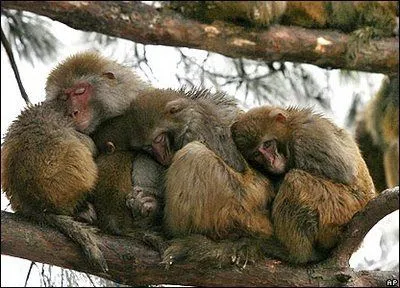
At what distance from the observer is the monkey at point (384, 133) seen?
7191mm

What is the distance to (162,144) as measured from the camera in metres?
3.84

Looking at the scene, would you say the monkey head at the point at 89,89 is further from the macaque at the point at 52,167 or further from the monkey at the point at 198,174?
the monkey at the point at 198,174

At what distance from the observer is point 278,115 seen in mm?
4012

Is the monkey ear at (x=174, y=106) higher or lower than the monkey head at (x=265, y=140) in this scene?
higher

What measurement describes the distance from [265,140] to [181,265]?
2.25ft

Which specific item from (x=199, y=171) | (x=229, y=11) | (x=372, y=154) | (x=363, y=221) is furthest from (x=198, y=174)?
(x=372, y=154)

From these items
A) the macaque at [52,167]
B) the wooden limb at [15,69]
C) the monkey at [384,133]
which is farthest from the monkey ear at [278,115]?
the monkey at [384,133]

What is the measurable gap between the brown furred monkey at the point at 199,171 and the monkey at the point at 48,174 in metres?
0.32

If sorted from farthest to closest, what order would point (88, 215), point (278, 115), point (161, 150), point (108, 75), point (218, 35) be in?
point (218, 35) < point (108, 75) < point (278, 115) < point (161, 150) < point (88, 215)

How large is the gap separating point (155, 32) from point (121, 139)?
2.21 m

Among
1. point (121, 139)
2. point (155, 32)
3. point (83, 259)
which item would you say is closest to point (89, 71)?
point (121, 139)

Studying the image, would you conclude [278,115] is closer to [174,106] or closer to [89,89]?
[174,106]

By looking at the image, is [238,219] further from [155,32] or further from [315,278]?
[155,32]

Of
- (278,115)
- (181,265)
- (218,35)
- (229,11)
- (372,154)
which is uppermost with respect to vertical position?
(278,115)
